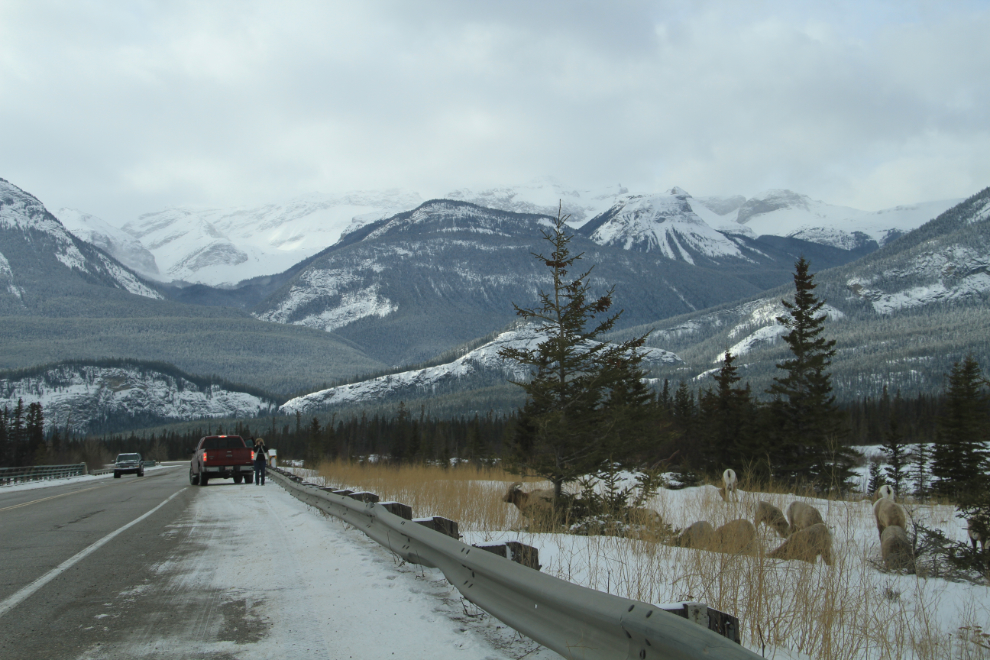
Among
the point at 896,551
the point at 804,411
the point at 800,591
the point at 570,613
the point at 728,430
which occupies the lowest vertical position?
the point at 728,430

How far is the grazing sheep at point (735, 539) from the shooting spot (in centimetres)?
678

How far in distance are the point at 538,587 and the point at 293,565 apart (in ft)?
14.1

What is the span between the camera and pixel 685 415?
6331 cm

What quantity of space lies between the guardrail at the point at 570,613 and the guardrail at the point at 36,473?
36.5 meters

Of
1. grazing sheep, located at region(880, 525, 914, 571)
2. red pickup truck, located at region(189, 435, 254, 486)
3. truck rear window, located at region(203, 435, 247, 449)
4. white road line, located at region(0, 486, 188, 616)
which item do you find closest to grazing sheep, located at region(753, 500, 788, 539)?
grazing sheep, located at region(880, 525, 914, 571)

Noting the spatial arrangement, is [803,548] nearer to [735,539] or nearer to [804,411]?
[735,539]

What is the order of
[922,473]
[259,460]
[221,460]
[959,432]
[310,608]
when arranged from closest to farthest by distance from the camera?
[310,608] → [259,460] → [221,460] → [959,432] → [922,473]

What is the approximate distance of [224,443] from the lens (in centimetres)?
2822

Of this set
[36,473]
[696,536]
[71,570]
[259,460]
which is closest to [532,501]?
[696,536]

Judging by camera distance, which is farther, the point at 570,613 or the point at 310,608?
the point at 310,608

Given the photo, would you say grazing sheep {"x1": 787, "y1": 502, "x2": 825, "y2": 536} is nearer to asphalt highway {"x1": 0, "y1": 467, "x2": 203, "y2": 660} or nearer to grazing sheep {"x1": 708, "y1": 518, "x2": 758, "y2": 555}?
grazing sheep {"x1": 708, "y1": 518, "x2": 758, "y2": 555}

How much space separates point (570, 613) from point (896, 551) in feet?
18.2

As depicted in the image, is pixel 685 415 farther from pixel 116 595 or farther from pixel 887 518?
pixel 116 595

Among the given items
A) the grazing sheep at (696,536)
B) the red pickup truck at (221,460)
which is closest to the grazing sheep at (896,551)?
the grazing sheep at (696,536)
